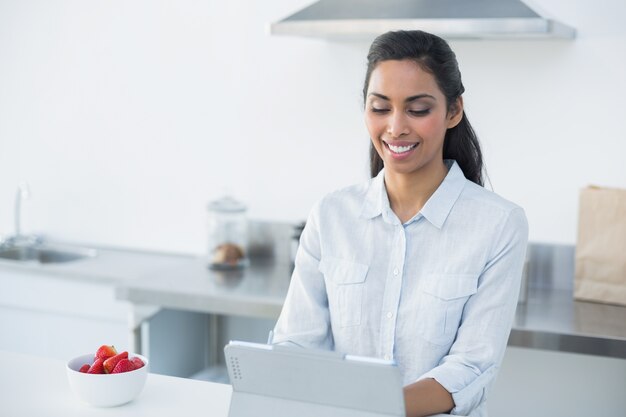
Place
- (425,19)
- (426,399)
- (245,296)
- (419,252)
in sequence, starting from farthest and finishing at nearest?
(245,296)
(425,19)
(419,252)
(426,399)

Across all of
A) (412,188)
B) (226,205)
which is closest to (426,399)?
(412,188)

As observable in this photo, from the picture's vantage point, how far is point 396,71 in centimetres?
165

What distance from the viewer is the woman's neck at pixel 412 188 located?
5.77 feet

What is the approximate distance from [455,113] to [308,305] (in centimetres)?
49

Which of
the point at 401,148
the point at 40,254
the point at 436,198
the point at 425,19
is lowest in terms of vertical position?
the point at 40,254

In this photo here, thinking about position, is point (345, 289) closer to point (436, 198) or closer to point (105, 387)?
point (436, 198)

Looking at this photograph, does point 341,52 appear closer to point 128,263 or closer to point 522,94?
point 522,94

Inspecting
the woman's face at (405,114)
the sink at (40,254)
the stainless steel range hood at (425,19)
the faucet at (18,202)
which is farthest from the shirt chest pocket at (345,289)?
the faucet at (18,202)

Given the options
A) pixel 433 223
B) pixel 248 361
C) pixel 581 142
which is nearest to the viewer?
pixel 248 361

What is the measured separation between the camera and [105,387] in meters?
1.52

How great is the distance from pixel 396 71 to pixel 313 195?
62.7 inches

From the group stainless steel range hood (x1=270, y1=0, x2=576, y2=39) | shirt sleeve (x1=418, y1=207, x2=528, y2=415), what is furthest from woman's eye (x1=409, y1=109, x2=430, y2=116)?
stainless steel range hood (x1=270, y1=0, x2=576, y2=39)

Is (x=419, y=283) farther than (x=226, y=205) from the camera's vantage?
No

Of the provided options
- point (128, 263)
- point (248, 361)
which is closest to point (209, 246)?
point (128, 263)
